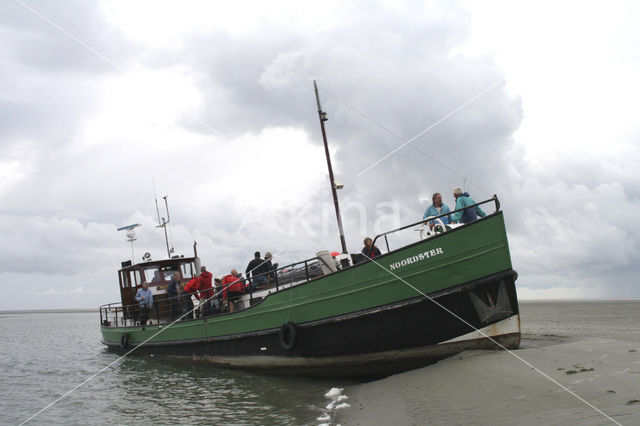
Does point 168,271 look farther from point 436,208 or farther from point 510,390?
point 510,390

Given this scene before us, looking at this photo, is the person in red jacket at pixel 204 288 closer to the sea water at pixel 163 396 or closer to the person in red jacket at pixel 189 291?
the person in red jacket at pixel 189 291

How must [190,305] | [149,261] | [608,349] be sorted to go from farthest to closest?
1. [149,261]
2. [190,305]
3. [608,349]

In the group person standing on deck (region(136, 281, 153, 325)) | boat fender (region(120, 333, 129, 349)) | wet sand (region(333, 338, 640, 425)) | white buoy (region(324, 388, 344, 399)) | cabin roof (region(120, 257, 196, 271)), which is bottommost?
white buoy (region(324, 388, 344, 399))

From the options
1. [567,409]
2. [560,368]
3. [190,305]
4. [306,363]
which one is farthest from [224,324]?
[567,409]

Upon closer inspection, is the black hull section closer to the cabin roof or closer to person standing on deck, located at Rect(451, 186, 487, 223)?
person standing on deck, located at Rect(451, 186, 487, 223)

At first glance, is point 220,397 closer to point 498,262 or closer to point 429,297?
point 429,297

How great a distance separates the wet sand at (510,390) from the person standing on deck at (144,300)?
905 cm

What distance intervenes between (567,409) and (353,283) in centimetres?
442

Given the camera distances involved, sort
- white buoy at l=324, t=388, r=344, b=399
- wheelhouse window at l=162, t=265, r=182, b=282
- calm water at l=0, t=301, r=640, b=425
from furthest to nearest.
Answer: wheelhouse window at l=162, t=265, r=182, b=282
white buoy at l=324, t=388, r=344, b=399
calm water at l=0, t=301, r=640, b=425

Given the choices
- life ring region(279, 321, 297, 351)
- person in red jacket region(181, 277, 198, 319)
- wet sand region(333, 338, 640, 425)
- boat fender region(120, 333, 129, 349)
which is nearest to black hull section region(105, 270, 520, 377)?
life ring region(279, 321, 297, 351)

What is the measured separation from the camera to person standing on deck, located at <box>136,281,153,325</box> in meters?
14.9

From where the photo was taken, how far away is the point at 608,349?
726 centimetres

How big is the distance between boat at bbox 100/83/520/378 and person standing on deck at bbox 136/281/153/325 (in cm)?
557

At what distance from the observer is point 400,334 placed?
8188 millimetres
